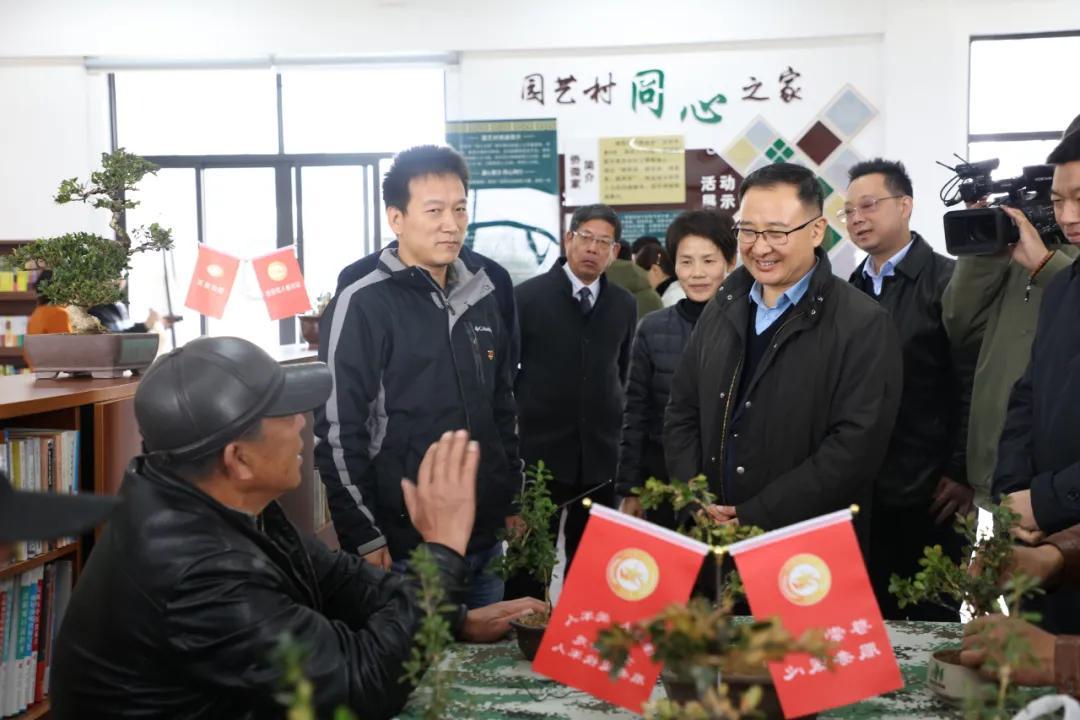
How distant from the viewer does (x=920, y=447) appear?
262 cm

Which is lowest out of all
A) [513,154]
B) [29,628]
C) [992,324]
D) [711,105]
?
[29,628]

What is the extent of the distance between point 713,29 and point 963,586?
19.1 feet

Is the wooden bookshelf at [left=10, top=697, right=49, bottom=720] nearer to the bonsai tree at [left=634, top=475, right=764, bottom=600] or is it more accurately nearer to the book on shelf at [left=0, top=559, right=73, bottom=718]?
the book on shelf at [left=0, top=559, right=73, bottom=718]

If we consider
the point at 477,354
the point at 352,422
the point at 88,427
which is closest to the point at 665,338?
the point at 477,354

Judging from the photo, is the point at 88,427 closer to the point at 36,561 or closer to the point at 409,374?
the point at 36,561

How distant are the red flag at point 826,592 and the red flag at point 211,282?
3543 millimetres

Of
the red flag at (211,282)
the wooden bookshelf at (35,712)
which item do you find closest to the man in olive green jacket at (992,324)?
the wooden bookshelf at (35,712)

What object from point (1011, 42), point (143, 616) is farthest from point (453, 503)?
point (1011, 42)

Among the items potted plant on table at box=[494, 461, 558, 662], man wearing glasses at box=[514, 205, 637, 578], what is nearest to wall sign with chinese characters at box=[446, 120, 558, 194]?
man wearing glasses at box=[514, 205, 637, 578]

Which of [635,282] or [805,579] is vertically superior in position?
[635,282]

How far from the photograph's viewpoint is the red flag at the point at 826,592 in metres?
1.18

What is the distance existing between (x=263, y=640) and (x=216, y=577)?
0.33ft

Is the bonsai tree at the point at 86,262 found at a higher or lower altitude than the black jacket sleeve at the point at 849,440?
higher

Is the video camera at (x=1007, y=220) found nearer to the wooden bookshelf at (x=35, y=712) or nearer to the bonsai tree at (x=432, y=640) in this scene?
the bonsai tree at (x=432, y=640)
